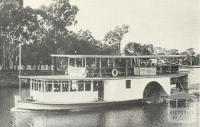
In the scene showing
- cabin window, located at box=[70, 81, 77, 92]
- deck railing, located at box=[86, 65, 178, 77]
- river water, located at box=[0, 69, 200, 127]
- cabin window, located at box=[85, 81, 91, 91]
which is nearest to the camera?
river water, located at box=[0, 69, 200, 127]

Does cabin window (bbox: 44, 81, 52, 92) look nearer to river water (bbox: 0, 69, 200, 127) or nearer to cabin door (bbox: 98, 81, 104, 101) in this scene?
river water (bbox: 0, 69, 200, 127)

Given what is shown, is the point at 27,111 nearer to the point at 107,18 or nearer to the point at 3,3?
the point at 107,18

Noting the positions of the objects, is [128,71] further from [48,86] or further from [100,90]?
[48,86]

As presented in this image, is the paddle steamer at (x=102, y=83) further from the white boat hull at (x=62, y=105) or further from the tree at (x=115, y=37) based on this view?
the tree at (x=115, y=37)

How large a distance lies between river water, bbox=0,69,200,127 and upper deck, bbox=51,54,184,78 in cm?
48

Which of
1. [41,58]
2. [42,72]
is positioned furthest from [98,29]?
[42,72]

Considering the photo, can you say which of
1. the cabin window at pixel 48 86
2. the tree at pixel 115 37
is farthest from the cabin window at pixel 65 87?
the tree at pixel 115 37

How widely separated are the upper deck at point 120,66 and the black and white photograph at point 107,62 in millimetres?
13

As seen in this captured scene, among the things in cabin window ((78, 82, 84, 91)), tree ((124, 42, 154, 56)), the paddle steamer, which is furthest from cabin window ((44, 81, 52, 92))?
tree ((124, 42, 154, 56))

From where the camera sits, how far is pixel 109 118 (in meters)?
6.28

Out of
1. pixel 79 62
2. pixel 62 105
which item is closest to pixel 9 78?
pixel 79 62

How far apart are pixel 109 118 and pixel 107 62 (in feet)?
4.42

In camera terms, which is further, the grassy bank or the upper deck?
the grassy bank

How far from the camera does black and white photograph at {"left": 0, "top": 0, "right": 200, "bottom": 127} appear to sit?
609 cm
